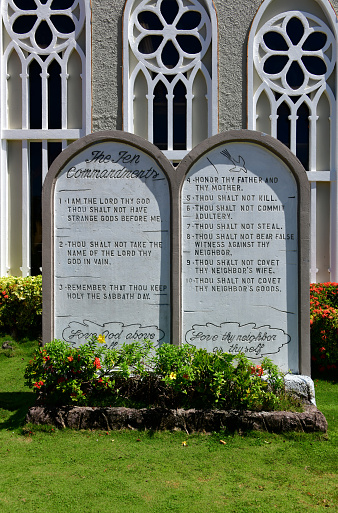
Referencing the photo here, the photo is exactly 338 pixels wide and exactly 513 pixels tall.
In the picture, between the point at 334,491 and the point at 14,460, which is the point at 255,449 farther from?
the point at 14,460

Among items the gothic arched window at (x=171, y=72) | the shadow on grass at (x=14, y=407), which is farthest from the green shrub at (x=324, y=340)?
the gothic arched window at (x=171, y=72)

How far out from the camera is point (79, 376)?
14.8 feet

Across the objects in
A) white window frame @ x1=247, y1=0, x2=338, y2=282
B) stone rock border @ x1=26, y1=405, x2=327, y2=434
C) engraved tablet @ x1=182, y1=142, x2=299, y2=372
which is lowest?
stone rock border @ x1=26, y1=405, x2=327, y2=434

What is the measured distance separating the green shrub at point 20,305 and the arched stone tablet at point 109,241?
338 centimetres

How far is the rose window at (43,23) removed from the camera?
30.5ft

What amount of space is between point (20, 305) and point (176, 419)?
4776 millimetres

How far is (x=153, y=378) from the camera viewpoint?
4547mm

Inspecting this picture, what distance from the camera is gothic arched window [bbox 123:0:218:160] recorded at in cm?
924

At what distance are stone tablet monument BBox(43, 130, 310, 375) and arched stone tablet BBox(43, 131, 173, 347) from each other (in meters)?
0.01

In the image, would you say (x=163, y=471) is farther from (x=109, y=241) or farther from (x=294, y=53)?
(x=294, y=53)

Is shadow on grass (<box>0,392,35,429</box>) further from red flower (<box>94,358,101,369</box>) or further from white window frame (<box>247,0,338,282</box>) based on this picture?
white window frame (<box>247,0,338,282</box>)

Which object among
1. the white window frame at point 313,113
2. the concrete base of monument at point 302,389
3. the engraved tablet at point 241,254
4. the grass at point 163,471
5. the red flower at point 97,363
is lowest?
the grass at point 163,471

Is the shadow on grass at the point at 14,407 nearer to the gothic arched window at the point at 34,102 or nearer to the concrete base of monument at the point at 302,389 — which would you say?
the concrete base of monument at the point at 302,389

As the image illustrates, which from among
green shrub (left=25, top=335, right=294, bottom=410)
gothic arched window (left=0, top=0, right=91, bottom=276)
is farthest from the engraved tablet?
gothic arched window (left=0, top=0, right=91, bottom=276)
